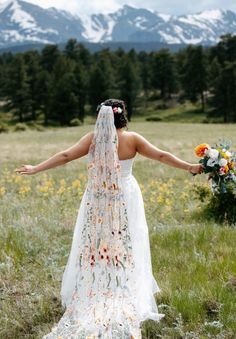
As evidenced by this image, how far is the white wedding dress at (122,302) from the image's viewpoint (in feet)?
14.9

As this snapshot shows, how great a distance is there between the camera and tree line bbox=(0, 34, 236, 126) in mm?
76037

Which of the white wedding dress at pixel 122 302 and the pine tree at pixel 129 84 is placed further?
the pine tree at pixel 129 84

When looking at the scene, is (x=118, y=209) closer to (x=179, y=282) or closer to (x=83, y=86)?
(x=179, y=282)

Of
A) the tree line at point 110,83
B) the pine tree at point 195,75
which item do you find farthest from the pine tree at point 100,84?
the pine tree at point 195,75

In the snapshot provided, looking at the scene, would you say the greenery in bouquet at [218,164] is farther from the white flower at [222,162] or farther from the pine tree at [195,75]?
the pine tree at [195,75]

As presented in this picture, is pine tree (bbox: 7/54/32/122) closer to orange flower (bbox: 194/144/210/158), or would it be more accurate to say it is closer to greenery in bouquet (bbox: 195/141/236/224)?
greenery in bouquet (bbox: 195/141/236/224)

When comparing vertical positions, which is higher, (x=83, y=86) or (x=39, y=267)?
(x=83, y=86)

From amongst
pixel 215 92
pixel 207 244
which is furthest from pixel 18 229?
pixel 215 92

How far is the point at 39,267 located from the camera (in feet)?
21.4

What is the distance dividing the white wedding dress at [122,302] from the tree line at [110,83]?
2729 inches

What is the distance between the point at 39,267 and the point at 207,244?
2349 mm

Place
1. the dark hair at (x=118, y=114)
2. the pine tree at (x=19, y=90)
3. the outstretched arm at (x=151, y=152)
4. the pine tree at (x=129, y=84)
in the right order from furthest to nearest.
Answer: the pine tree at (x=129, y=84) < the pine tree at (x=19, y=90) < the outstretched arm at (x=151, y=152) < the dark hair at (x=118, y=114)

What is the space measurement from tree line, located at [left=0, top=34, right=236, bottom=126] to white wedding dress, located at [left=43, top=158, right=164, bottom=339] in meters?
69.3

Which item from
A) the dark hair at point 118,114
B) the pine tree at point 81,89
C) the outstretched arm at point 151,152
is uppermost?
the pine tree at point 81,89
